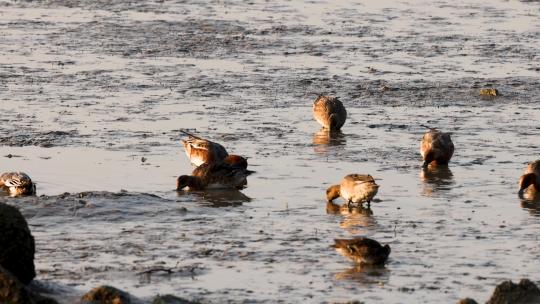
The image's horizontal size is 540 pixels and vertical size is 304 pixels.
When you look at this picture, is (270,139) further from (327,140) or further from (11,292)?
(11,292)

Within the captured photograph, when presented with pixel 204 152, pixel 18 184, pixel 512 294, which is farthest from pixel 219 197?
A: pixel 512 294

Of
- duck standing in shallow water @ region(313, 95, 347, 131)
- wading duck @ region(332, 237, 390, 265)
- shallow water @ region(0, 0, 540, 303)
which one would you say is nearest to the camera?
wading duck @ region(332, 237, 390, 265)

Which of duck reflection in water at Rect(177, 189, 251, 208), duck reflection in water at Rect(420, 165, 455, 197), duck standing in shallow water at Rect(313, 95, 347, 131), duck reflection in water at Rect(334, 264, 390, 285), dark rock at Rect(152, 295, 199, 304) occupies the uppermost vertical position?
duck standing in shallow water at Rect(313, 95, 347, 131)

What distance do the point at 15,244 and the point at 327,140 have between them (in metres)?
8.69

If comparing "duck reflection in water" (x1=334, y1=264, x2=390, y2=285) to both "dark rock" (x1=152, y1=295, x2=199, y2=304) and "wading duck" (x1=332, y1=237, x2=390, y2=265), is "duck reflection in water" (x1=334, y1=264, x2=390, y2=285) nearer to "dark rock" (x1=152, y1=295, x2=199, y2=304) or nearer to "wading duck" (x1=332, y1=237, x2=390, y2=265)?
"wading duck" (x1=332, y1=237, x2=390, y2=265)

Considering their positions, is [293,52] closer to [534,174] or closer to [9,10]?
[9,10]

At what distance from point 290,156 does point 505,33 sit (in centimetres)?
1142

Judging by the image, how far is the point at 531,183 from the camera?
52.8 ft

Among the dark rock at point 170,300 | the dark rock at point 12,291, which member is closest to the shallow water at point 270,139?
the dark rock at point 170,300

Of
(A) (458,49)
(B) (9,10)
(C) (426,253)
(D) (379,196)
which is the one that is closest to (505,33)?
(A) (458,49)

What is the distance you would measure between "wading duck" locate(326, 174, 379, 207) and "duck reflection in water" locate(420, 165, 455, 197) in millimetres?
1189

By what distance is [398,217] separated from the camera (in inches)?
584

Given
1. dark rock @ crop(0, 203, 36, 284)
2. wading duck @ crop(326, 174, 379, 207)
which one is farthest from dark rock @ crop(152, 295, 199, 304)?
wading duck @ crop(326, 174, 379, 207)

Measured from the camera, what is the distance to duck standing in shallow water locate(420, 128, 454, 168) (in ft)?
57.2
